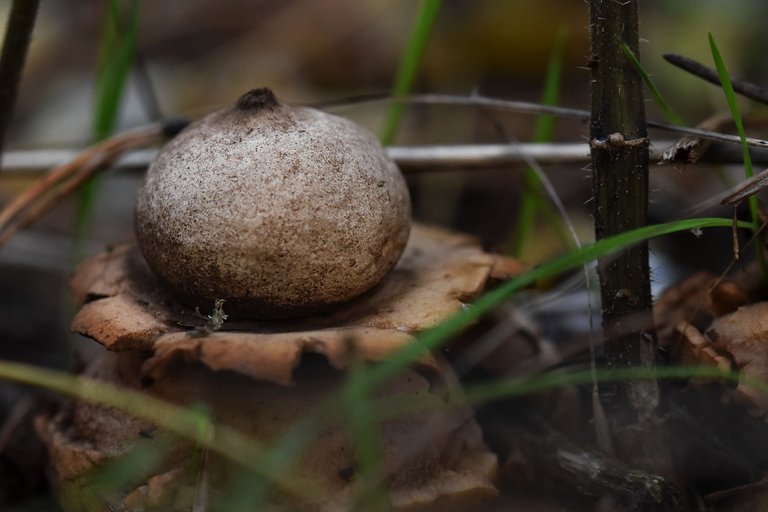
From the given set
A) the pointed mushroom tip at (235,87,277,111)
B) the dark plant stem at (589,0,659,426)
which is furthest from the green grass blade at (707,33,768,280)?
the pointed mushroom tip at (235,87,277,111)

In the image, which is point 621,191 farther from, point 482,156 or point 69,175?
point 69,175

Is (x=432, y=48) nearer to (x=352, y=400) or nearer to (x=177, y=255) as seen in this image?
(x=177, y=255)

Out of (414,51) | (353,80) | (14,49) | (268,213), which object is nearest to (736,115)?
(268,213)

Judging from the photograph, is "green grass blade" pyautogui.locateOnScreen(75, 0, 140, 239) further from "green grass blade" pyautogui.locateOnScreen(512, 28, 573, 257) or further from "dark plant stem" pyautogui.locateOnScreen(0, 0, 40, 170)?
"green grass blade" pyautogui.locateOnScreen(512, 28, 573, 257)

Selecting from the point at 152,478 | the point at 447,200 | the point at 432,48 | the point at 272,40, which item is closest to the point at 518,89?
the point at 432,48

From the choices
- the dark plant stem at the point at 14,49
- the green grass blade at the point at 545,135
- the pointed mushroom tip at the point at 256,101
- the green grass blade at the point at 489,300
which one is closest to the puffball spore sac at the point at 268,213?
the pointed mushroom tip at the point at 256,101

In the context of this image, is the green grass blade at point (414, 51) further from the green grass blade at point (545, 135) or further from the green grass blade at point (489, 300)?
the green grass blade at point (489, 300)

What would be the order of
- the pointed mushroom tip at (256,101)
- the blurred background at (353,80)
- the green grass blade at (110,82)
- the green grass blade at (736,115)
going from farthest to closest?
the blurred background at (353,80) < the green grass blade at (110,82) < the pointed mushroom tip at (256,101) < the green grass blade at (736,115)
